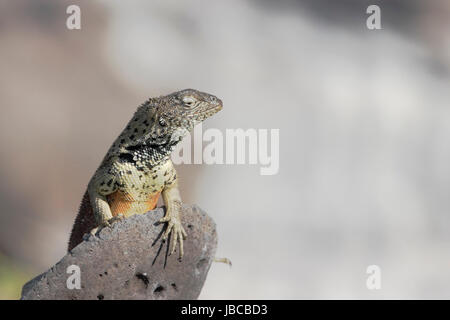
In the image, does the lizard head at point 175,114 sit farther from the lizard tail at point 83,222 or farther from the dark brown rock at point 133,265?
the lizard tail at point 83,222

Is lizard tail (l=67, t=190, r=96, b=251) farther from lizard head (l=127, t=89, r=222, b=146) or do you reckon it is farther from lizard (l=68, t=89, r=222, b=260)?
lizard head (l=127, t=89, r=222, b=146)

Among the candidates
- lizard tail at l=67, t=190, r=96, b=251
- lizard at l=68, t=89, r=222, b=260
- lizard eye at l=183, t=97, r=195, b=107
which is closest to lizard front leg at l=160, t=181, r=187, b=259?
lizard at l=68, t=89, r=222, b=260

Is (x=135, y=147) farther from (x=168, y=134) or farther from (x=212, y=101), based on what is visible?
(x=212, y=101)

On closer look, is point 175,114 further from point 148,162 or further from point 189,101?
point 148,162

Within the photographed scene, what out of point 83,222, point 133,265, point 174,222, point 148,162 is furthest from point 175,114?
point 83,222

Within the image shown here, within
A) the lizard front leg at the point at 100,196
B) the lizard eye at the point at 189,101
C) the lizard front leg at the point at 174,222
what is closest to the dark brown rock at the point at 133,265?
the lizard front leg at the point at 174,222

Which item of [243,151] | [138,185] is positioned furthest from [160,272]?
[243,151]
